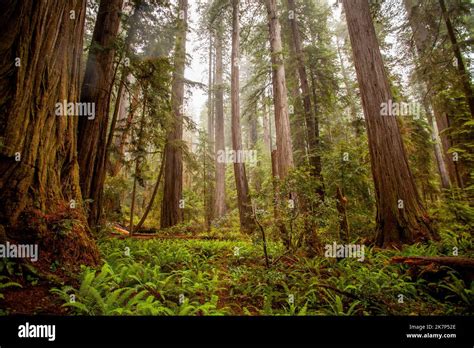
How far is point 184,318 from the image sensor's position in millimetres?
2334

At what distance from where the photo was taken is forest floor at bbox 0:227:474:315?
8.27ft

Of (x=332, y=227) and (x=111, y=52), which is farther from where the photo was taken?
(x=111, y=52)

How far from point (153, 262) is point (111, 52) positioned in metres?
5.36

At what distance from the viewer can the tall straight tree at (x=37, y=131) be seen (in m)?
3.11

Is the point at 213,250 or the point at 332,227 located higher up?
the point at 332,227

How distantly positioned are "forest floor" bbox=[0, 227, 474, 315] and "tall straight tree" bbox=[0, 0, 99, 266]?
0.61 m

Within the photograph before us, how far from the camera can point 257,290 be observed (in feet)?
11.7

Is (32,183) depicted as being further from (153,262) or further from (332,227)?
(332,227)

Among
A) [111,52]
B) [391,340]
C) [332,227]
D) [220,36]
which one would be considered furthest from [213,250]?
[220,36]

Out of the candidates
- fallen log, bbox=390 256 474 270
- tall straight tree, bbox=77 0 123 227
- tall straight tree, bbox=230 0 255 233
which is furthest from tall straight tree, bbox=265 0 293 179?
tall straight tree, bbox=77 0 123 227

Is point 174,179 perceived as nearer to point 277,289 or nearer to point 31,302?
point 277,289

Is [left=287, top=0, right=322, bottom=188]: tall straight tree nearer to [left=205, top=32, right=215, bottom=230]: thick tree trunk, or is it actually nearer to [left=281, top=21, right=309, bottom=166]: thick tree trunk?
[left=281, top=21, right=309, bottom=166]: thick tree trunk

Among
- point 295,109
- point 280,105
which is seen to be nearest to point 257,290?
point 280,105

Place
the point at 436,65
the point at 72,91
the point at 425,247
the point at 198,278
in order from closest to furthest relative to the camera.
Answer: the point at 198,278 < the point at 72,91 < the point at 425,247 < the point at 436,65
